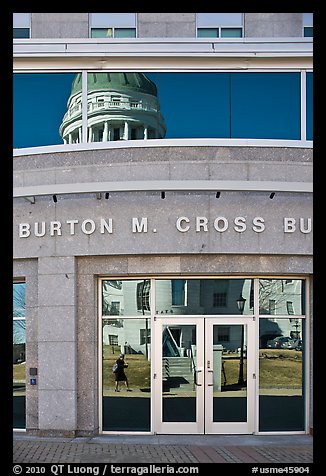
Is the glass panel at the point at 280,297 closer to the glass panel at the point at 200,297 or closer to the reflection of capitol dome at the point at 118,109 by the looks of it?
the glass panel at the point at 200,297

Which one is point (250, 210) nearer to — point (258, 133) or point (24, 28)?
point (258, 133)

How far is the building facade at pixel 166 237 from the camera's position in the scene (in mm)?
9133

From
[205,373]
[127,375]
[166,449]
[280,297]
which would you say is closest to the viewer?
[166,449]

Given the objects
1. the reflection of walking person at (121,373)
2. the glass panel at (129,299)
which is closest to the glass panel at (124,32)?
the glass panel at (129,299)

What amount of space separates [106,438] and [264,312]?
3887mm

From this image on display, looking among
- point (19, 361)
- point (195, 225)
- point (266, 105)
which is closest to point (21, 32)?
point (266, 105)

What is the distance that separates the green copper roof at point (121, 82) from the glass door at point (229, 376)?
4.89m

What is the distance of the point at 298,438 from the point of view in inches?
354

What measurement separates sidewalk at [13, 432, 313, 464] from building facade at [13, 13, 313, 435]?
12.9 inches

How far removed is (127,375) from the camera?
9.36 metres

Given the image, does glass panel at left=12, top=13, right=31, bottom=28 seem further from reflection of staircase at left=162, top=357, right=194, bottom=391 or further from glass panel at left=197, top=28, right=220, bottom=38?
reflection of staircase at left=162, top=357, right=194, bottom=391

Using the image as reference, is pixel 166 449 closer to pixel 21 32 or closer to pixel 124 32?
pixel 124 32

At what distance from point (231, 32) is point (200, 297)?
221 inches
